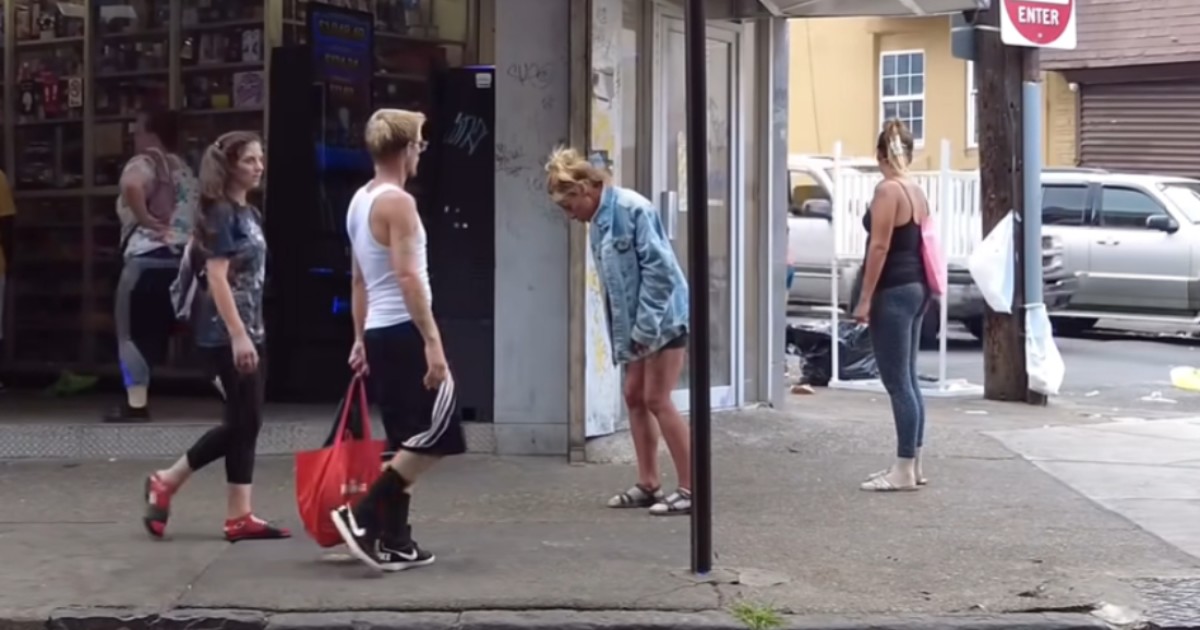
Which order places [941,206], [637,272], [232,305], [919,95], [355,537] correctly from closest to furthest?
[355,537] < [232,305] < [637,272] < [941,206] < [919,95]

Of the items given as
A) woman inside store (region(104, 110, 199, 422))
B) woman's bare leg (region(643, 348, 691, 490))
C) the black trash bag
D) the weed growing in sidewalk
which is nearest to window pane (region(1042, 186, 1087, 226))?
the black trash bag

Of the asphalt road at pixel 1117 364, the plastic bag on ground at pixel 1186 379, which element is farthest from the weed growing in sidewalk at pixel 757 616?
the plastic bag on ground at pixel 1186 379

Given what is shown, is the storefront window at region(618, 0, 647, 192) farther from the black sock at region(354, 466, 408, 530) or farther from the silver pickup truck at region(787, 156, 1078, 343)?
the silver pickup truck at region(787, 156, 1078, 343)

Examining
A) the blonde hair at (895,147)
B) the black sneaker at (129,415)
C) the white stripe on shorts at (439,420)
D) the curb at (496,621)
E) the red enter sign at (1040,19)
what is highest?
the red enter sign at (1040,19)

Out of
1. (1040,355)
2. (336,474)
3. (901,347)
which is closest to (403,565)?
(336,474)

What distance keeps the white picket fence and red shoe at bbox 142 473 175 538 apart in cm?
657

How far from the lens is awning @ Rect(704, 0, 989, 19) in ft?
33.1

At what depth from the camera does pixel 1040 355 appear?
38.7ft

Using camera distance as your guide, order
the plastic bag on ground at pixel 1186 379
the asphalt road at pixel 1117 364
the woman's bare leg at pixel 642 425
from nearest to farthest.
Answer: the woman's bare leg at pixel 642 425
the asphalt road at pixel 1117 364
the plastic bag on ground at pixel 1186 379

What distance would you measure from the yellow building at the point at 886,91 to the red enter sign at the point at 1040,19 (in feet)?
41.9

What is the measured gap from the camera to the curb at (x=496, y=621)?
19.0ft

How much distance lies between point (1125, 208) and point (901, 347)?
10.5 metres

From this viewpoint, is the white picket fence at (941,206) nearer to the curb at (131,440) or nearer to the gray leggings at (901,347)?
the gray leggings at (901,347)

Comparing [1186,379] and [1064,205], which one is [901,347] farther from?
[1064,205]
